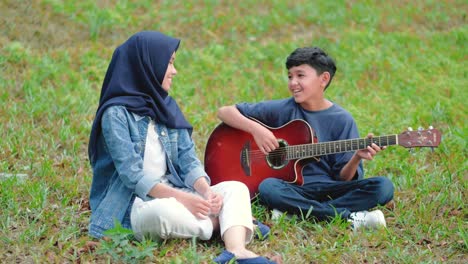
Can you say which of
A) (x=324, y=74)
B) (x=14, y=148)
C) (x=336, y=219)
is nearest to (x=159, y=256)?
(x=336, y=219)

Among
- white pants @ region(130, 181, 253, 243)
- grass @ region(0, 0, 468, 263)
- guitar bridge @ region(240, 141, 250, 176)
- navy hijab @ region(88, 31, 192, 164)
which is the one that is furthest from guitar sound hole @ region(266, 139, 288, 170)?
navy hijab @ region(88, 31, 192, 164)

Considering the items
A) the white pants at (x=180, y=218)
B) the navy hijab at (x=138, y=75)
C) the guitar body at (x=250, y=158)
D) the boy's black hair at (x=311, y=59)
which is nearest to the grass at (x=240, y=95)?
the white pants at (x=180, y=218)

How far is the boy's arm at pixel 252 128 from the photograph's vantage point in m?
4.67

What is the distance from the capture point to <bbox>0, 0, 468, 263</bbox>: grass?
421 cm

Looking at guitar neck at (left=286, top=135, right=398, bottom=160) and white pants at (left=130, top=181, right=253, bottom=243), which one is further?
guitar neck at (left=286, top=135, right=398, bottom=160)

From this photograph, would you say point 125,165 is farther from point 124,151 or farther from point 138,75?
point 138,75

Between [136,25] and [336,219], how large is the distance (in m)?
5.25

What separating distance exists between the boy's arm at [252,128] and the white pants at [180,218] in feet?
2.17

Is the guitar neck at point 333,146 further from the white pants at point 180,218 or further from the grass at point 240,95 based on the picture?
the white pants at point 180,218

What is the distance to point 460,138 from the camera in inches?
245

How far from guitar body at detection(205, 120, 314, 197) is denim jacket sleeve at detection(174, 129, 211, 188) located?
55cm

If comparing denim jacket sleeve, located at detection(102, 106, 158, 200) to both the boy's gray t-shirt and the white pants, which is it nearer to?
the white pants

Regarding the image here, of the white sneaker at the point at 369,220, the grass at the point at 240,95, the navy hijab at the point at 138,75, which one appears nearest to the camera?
the navy hijab at the point at 138,75

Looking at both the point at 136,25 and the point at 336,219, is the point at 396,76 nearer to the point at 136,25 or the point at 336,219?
the point at 136,25
